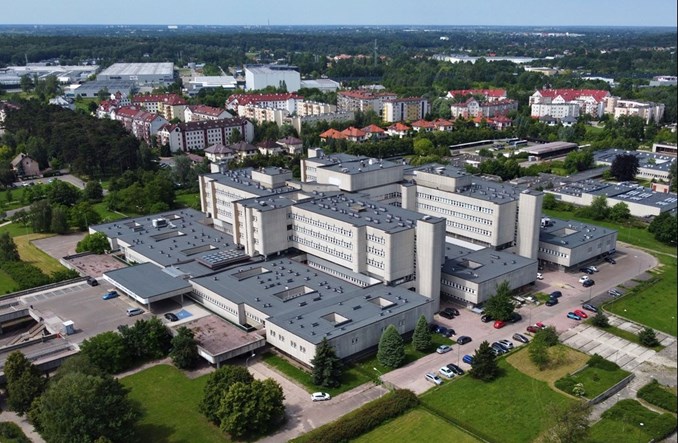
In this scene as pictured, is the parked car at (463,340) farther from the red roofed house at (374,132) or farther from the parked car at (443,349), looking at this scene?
the red roofed house at (374,132)

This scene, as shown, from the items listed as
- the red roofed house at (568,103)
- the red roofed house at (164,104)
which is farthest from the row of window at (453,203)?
the red roofed house at (568,103)

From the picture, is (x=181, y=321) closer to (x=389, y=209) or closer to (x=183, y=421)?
(x=183, y=421)

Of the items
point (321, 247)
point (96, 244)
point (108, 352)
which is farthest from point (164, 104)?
point (108, 352)

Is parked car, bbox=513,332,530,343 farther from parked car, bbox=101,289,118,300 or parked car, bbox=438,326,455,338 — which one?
parked car, bbox=101,289,118,300

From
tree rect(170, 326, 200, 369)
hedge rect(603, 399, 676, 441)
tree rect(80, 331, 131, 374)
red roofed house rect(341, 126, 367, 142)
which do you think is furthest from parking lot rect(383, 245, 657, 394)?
red roofed house rect(341, 126, 367, 142)

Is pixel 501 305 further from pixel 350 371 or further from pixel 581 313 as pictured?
pixel 350 371

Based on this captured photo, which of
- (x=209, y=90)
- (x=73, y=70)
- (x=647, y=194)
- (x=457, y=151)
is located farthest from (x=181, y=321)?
(x=73, y=70)

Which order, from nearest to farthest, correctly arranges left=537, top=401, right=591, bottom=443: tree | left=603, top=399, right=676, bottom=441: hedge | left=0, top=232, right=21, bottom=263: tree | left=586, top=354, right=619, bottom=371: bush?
left=537, top=401, right=591, bottom=443: tree < left=603, top=399, right=676, bottom=441: hedge < left=586, top=354, right=619, bottom=371: bush < left=0, top=232, right=21, bottom=263: tree

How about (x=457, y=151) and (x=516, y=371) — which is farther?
(x=457, y=151)
